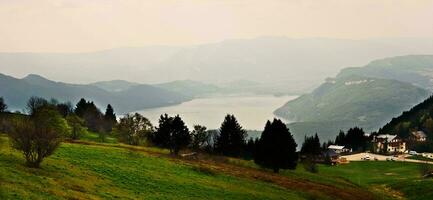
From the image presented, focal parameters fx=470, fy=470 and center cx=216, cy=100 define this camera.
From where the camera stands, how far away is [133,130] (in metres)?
110

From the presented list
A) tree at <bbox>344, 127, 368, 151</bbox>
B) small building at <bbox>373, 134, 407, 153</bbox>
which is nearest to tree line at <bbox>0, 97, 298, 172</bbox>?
small building at <bbox>373, 134, 407, 153</bbox>

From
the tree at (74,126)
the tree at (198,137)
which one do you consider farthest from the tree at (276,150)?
the tree at (74,126)

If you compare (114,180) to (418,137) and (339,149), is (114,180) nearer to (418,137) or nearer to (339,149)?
(339,149)

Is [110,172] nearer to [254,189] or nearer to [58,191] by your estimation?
[58,191]

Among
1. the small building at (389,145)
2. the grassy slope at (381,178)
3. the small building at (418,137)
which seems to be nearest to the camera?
the grassy slope at (381,178)

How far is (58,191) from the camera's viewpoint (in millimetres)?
34688

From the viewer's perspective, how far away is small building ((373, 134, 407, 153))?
172750 millimetres

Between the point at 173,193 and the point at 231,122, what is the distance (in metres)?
66.6

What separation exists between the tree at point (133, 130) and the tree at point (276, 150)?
38161mm

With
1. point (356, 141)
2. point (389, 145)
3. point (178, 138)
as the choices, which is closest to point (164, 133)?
point (178, 138)

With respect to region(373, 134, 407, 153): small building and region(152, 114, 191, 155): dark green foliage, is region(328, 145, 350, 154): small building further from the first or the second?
region(152, 114, 191, 155): dark green foliage

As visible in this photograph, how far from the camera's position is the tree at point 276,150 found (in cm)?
7800

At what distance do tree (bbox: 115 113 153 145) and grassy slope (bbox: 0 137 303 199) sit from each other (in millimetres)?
46868

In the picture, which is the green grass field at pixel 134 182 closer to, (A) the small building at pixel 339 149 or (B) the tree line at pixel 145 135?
(B) the tree line at pixel 145 135
